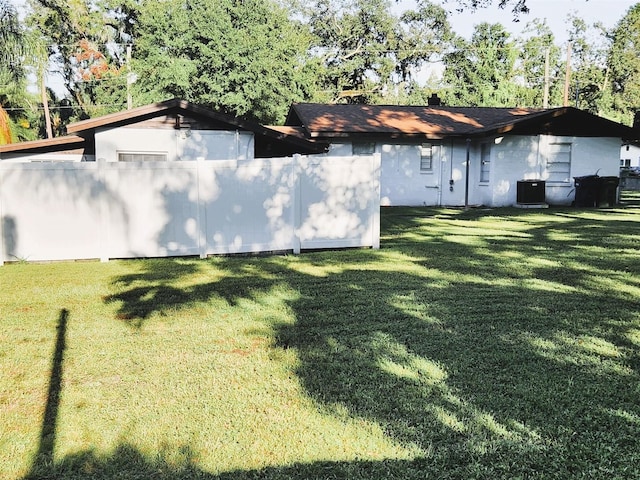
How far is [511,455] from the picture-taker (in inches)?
110

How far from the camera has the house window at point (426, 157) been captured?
22.1 meters

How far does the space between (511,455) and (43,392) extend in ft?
9.57

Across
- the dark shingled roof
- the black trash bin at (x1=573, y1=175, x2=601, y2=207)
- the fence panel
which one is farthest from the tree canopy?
the fence panel

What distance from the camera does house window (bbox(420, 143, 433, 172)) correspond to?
72.4ft

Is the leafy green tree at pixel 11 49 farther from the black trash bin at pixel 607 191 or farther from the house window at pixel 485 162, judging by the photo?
the black trash bin at pixel 607 191

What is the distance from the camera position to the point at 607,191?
19797mm

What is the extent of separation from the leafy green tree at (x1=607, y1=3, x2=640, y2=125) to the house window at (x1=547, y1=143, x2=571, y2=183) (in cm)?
3982

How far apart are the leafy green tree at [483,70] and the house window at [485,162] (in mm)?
18896

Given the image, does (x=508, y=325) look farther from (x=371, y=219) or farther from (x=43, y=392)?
(x=371, y=219)

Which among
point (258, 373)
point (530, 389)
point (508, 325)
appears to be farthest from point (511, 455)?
point (508, 325)

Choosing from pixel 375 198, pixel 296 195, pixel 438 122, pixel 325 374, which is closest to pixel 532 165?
pixel 438 122

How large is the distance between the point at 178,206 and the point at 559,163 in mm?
16361

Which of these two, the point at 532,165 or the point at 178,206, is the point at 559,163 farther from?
the point at 178,206

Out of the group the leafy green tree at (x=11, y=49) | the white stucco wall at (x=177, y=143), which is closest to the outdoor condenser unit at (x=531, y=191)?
the white stucco wall at (x=177, y=143)
